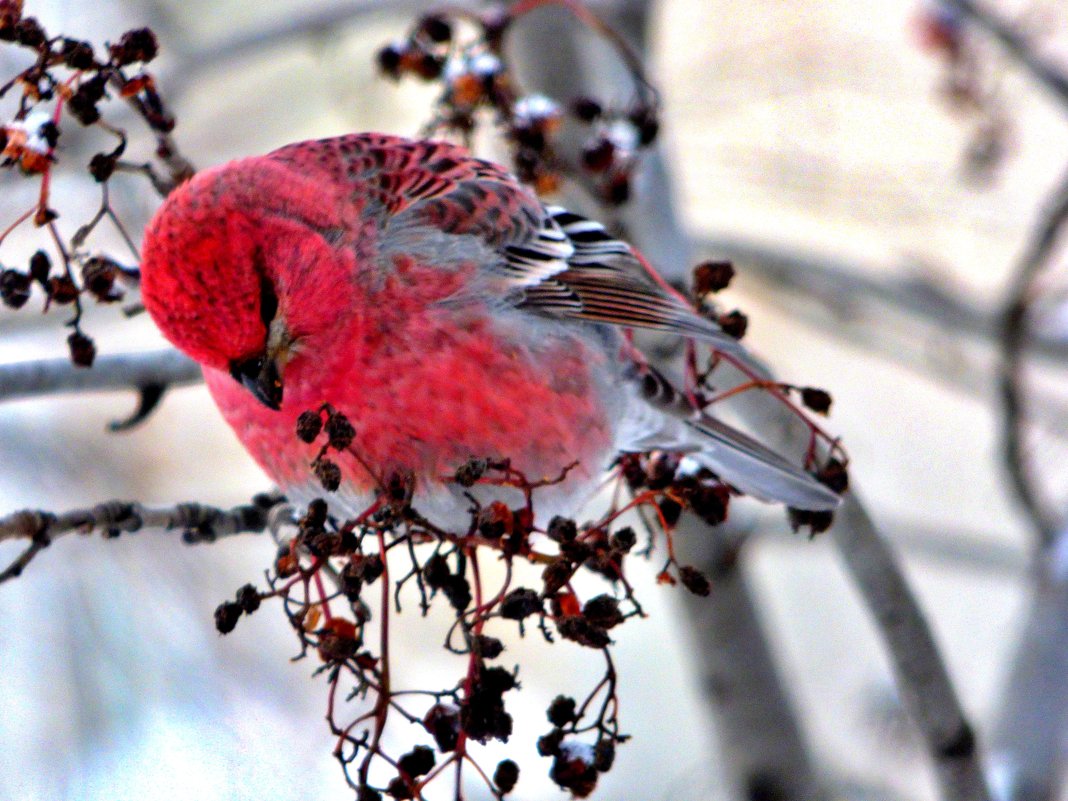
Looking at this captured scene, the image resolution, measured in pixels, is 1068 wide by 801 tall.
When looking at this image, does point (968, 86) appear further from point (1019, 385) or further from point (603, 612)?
point (603, 612)

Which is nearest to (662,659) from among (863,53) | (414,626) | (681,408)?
(414,626)

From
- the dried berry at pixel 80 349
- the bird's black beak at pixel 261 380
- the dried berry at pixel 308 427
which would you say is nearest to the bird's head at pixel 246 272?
the bird's black beak at pixel 261 380

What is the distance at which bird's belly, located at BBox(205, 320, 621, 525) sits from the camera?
1.71 metres

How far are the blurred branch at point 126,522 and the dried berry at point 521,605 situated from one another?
1.69ft

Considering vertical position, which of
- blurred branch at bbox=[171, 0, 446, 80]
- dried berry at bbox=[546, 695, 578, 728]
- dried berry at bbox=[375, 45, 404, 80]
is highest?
dried berry at bbox=[375, 45, 404, 80]

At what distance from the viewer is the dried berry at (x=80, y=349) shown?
63.4 inches

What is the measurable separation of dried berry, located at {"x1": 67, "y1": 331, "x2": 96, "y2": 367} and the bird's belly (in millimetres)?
196

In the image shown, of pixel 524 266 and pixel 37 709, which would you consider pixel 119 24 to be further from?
pixel 37 709

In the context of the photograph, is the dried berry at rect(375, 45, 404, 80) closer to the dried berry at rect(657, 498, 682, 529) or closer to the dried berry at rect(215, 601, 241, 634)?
the dried berry at rect(657, 498, 682, 529)

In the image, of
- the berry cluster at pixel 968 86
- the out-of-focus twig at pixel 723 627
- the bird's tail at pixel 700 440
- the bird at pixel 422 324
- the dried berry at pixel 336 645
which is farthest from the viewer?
the berry cluster at pixel 968 86

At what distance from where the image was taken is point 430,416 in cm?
176

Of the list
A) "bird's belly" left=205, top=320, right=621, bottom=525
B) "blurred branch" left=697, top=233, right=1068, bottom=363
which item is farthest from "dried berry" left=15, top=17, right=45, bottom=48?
"blurred branch" left=697, top=233, right=1068, bottom=363

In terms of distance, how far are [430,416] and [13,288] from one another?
1.84 ft

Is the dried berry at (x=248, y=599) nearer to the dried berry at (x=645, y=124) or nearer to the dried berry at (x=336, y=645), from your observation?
the dried berry at (x=336, y=645)
